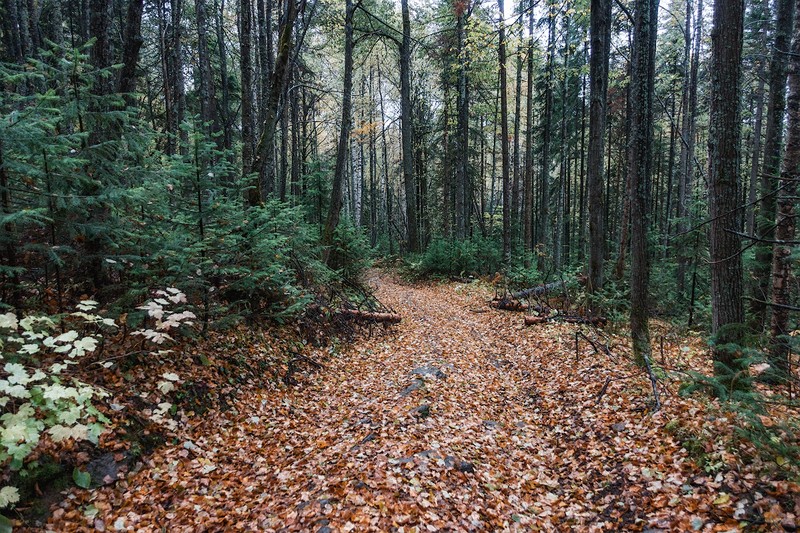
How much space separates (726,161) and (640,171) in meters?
→ 1.64

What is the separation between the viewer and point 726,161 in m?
4.84

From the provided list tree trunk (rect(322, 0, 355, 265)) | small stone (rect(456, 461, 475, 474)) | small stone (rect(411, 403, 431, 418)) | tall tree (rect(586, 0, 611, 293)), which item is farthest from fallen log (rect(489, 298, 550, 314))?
small stone (rect(456, 461, 475, 474))

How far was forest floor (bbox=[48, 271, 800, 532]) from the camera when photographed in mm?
3412

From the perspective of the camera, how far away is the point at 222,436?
4.81 m

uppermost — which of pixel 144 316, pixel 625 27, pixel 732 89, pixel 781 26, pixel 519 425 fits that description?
pixel 625 27

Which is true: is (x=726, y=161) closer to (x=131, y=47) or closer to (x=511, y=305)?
(x=511, y=305)

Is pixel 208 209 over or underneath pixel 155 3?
underneath

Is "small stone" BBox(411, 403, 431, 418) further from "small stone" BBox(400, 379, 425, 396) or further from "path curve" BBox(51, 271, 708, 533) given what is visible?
"small stone" BBox(400, 379, 425, 396)

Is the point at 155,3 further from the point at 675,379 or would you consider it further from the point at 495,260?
the point at 675,379

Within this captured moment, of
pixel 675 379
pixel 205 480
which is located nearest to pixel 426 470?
pixel 205 480

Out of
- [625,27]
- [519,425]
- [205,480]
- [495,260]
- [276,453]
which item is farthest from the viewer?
[495,260]

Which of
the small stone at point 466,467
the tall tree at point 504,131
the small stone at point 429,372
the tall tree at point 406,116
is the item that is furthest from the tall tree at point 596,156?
the tall tree at point 406,116

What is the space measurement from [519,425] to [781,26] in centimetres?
1002

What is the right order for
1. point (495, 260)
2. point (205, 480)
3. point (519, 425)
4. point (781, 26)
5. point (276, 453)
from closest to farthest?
point (205, 480) < point (276, 453) < point (519, 425) < point (781, 26) < point (495, 260)
